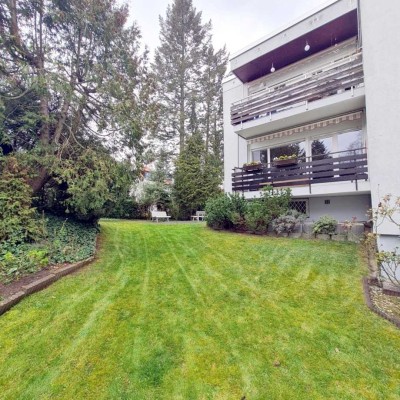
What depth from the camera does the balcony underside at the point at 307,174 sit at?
1080 cm

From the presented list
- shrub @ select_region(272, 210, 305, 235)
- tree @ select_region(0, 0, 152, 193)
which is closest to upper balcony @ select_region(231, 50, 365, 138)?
shrub @ select_region(272, 210, 305, 235)

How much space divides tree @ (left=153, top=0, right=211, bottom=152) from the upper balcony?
1741 centimetres

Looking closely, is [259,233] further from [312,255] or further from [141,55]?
[141,55]

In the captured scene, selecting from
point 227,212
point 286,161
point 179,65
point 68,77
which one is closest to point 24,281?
point 68,77

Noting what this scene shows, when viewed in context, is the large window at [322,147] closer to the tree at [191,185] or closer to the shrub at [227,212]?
the shrub at [227,212]

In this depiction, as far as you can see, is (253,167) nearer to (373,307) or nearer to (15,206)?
(373,307)

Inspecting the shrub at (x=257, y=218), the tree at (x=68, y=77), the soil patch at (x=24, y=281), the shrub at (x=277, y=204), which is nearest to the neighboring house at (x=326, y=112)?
the shrub at (x=277, y=204)

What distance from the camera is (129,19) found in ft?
37.4

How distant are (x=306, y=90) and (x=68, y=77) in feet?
38.6

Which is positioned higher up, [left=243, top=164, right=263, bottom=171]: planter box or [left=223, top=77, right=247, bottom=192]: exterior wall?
[left=223, top=77, right=247, bottom=192]: exterior wall

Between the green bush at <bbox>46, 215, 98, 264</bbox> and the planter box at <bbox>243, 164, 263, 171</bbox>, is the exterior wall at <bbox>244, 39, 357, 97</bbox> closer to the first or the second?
the planter box at <bbox>243, 164, 263, 171</bbox>

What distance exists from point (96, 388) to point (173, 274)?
4.22 meters

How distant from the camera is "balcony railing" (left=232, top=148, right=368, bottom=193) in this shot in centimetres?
1084

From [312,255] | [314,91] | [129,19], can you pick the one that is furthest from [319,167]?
[129,19]
